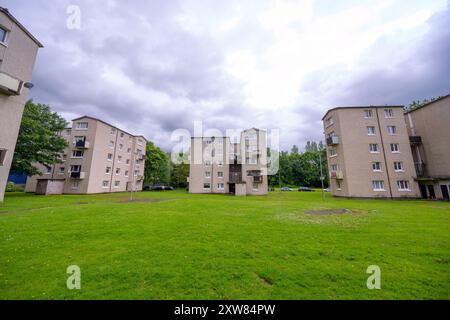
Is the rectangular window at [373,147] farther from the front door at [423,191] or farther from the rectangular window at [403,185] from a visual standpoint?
the front door at [423,191]

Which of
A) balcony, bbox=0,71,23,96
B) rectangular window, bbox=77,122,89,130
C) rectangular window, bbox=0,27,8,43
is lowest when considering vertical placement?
balcony, bbox=0,71,23,96

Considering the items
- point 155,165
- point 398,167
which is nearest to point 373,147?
point 398,167

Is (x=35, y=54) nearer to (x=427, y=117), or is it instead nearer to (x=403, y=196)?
(x=403, y=196)

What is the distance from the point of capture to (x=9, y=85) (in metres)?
15.0

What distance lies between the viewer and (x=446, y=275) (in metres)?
4.66

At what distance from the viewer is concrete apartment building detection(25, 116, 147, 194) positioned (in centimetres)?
3191

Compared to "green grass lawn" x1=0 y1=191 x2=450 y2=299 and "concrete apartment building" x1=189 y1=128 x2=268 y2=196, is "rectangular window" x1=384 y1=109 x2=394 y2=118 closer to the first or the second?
"concrete apartment building" x1=189 y1=128 x2=268 y2=196

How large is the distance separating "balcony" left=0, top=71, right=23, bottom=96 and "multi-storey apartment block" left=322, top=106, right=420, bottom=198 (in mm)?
38484

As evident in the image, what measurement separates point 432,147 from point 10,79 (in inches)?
2039

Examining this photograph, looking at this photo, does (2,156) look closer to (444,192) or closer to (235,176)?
(235,176)

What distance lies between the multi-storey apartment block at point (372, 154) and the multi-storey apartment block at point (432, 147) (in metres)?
2.22

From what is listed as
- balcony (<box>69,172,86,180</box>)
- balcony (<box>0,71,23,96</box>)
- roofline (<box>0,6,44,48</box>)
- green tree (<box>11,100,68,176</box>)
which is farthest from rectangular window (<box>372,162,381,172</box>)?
green tree (<box>11,100,68,176</box>)

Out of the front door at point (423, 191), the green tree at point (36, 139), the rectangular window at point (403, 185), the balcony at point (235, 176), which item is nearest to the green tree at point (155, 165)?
the green tree at point (36, 139)
